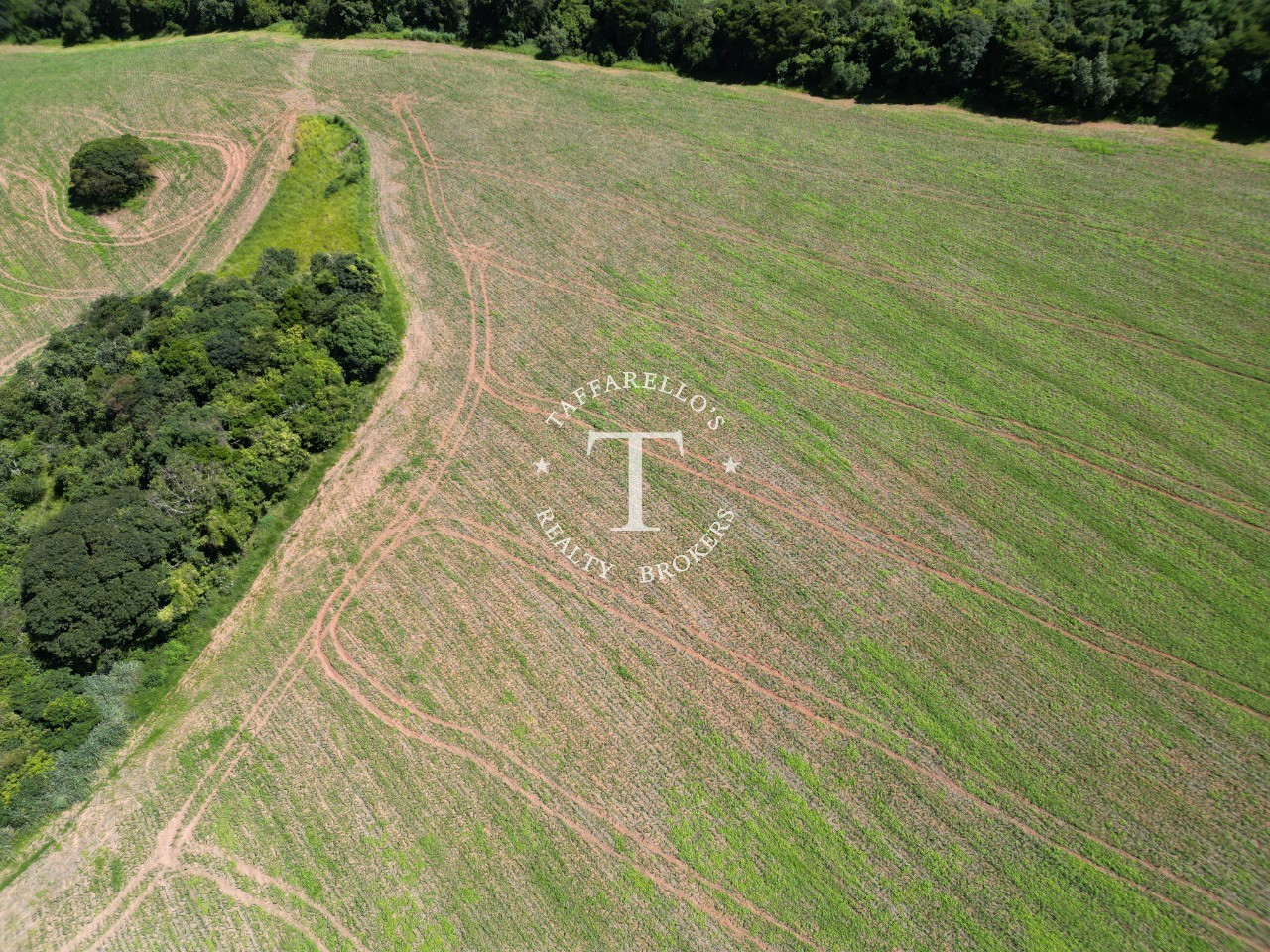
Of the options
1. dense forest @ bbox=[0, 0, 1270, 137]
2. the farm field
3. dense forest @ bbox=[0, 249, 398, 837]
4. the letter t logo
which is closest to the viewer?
the farm field

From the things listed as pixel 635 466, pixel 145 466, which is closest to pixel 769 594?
pixel 635 466

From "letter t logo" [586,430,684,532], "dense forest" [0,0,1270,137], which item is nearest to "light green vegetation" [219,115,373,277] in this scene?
"dense forest" [0,0,1270,137]

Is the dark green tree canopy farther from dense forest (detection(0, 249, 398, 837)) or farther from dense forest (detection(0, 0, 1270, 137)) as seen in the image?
dense forest (detection(0, 0, 1270, 137))

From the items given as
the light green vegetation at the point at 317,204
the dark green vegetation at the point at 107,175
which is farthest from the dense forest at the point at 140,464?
the dark green vegetation at the point at 107,175

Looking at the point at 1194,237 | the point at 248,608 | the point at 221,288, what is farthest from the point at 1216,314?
the point at 221,288

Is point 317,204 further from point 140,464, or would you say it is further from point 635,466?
point 635,466

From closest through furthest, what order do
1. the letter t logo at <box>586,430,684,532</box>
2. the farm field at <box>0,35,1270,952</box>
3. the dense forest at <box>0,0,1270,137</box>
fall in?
the farm field at <box>0,35,1270,952</box> → the letter t logo at <box>586,430,684,532</box> → the dense forest at <box>0,0,1270,137</box>

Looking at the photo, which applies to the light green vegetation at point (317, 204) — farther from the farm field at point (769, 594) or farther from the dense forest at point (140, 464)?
the dense forest at point (140, 464)

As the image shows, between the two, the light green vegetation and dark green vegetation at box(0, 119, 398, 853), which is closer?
dark green vegetation at box(0, 119, 398, 853)
